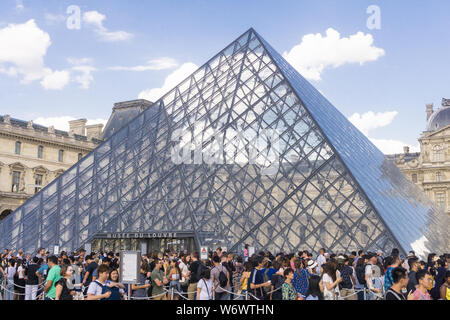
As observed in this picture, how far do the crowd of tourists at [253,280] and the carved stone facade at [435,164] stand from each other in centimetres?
6004

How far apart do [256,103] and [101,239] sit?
8.67 m

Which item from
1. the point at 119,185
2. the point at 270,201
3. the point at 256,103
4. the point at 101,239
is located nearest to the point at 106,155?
the point at 119,185

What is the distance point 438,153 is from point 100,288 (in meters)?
67.5

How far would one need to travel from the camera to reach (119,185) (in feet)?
77.9

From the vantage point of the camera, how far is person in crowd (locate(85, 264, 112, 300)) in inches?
286

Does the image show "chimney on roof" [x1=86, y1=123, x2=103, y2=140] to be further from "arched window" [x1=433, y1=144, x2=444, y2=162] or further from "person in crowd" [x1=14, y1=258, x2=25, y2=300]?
"person in crowd" [x1=14, y1=258, x2=25, y2=300]

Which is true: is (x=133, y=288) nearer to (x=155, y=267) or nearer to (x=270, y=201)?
(x=155, y=267)

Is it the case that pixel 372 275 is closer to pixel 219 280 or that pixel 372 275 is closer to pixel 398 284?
pixel 219 280

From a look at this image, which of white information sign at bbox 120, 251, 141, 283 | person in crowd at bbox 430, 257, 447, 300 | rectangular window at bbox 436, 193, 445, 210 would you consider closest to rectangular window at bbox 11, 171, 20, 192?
white information sign at bbox 120, 251, 141, 283

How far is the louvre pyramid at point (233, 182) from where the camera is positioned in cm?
1820

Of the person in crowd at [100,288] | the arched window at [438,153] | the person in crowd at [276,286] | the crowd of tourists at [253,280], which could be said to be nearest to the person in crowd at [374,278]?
the crowd of tourists at [253,280]

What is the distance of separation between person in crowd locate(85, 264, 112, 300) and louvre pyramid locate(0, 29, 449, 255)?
35.6 ft

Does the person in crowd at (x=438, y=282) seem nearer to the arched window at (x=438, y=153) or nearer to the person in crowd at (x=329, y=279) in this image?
the person in crowd at (x=329, y=279)
